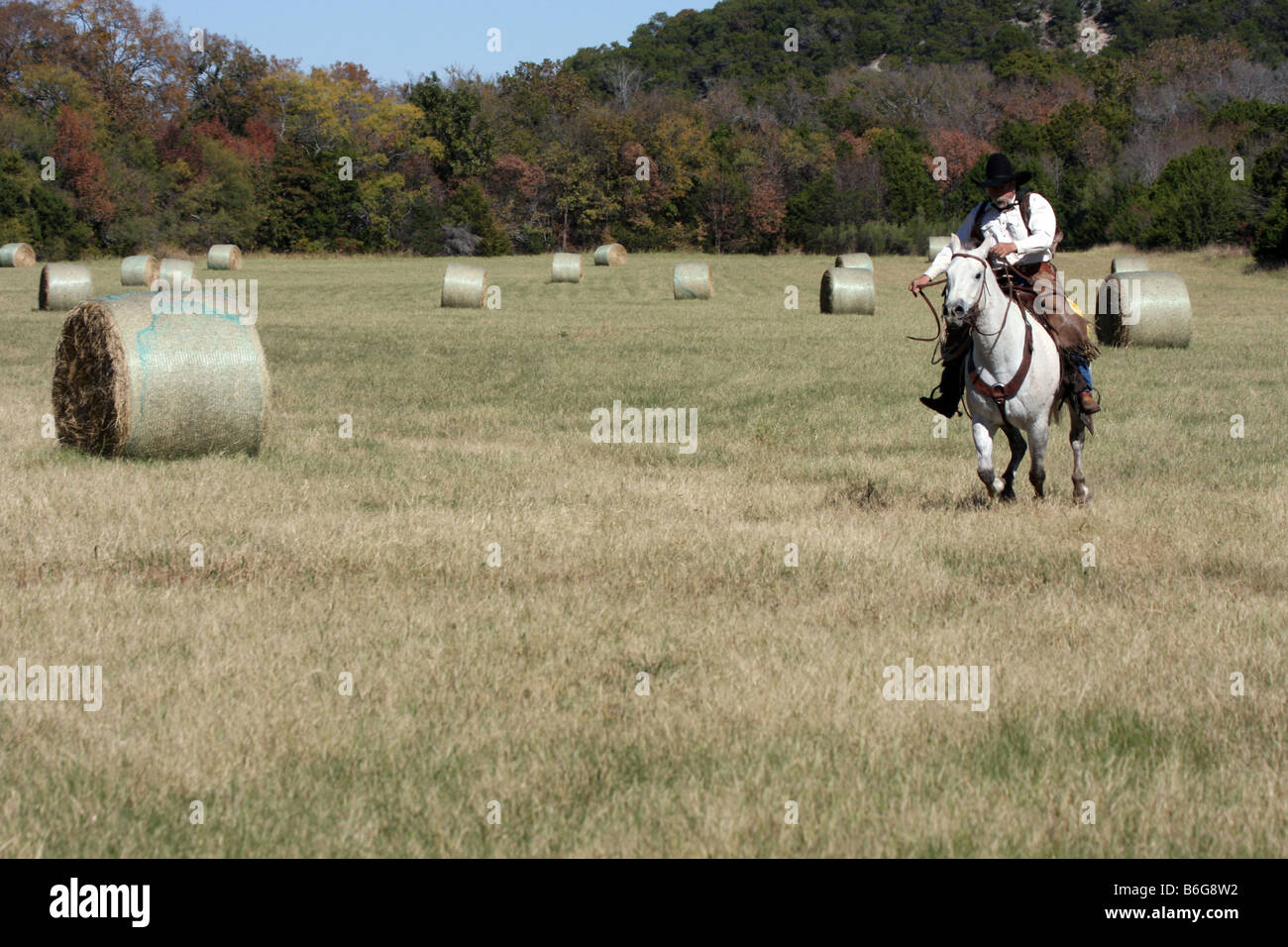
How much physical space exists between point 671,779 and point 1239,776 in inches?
88.9

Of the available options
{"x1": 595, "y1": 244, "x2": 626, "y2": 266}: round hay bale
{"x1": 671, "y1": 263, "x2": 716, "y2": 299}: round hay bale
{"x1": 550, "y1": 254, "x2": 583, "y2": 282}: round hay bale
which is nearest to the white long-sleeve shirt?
{"x1": 671, "y1": 263, "x2": 716, "y2": 299}: round hay bale

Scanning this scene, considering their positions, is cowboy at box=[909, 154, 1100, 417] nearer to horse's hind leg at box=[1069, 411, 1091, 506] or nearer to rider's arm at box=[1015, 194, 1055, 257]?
rider's arm at box=[1015, 194, 1055, 257]

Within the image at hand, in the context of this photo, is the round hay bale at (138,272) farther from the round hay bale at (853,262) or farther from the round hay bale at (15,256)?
the round hay bale at (853,262)

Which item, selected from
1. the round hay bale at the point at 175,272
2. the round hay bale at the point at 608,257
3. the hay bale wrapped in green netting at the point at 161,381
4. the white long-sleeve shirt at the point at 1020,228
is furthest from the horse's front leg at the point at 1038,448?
the round hay bale at the point at 608,257

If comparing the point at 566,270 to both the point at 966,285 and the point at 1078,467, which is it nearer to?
the point at 1078,467

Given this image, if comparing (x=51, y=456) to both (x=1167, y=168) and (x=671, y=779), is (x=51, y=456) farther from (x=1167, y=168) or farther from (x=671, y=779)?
(x=1167, y=168)

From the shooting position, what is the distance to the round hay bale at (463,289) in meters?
36.4

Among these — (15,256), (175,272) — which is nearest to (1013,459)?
(175,272)

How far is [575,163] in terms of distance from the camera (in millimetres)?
87500

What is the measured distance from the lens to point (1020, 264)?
11.1 m

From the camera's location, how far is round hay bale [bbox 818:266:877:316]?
107 ft

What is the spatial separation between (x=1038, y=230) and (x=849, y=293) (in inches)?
869

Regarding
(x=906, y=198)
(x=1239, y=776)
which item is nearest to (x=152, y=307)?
(x=1239, y=776)

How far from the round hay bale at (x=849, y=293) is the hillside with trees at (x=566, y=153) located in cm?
3078
